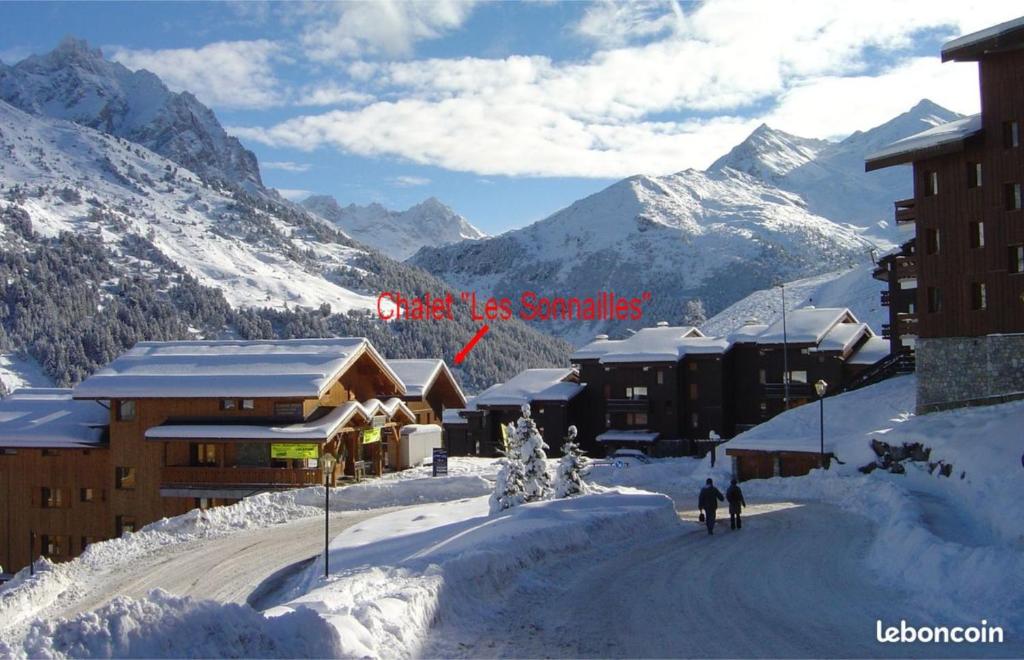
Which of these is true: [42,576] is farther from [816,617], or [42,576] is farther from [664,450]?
[664,450]

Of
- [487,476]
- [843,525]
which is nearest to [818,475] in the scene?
[843,525]

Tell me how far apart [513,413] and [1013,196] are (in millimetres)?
42499

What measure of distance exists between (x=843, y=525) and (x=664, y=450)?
1599 inches

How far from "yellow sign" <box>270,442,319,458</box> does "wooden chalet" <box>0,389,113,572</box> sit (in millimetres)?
9668

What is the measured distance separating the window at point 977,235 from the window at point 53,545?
43.5 meters

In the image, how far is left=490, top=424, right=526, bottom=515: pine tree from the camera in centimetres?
2694

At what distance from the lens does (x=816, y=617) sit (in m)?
14.5

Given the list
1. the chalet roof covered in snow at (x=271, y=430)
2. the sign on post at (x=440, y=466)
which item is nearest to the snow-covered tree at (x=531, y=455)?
the chalet roof covered in snow at (x=271, y=430)

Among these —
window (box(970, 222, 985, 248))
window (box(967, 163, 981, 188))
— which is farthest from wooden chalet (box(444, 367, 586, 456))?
window (box(967, 163, 981, 188))

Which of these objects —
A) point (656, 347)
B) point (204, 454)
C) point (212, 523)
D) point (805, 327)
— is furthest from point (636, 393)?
point (212, 523)

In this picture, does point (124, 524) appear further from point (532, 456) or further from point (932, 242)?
point (932, 242)

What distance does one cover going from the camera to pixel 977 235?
33438mm

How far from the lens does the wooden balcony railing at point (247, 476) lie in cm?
A: 4034

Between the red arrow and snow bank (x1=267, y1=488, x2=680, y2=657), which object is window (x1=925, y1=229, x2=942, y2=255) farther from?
the red arrow
